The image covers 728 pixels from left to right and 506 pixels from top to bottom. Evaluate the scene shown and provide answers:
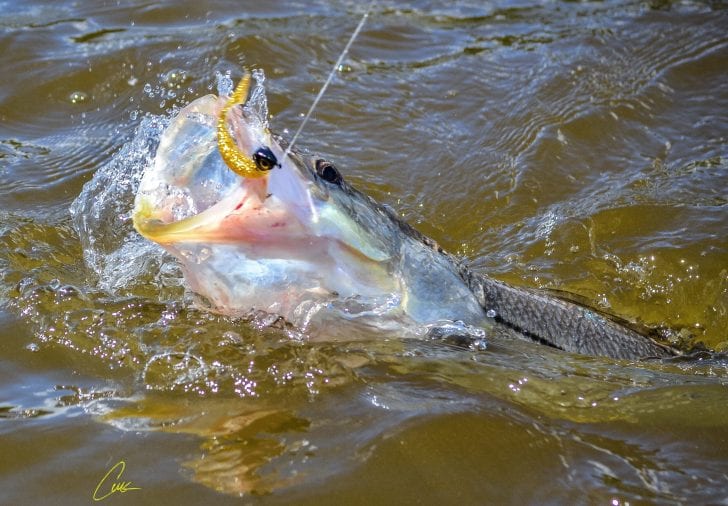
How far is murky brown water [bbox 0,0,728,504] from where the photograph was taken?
113 inches

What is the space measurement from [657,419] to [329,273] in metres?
1.20

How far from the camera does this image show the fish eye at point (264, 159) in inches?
111

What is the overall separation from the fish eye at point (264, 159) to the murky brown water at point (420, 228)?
2.40 ft

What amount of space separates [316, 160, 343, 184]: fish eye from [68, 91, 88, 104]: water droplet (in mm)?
3606

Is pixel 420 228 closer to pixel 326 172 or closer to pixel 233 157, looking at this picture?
pixel 326 172

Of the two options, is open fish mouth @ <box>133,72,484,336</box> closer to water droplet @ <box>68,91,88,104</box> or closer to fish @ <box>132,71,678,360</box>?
fish @ <box>132,71,678,360</box>

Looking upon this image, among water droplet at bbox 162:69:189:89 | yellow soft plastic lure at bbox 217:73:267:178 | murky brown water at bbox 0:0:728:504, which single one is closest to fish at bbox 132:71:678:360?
yellow soft plastic lure at bbox 217:73:267:178

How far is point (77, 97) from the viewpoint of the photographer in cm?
627

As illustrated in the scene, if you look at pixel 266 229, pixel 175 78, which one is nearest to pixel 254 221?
pixel 266 229

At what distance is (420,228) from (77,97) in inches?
99.1
